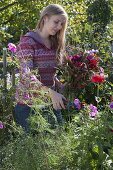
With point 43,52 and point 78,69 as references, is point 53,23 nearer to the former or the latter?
Answer: point 43,52

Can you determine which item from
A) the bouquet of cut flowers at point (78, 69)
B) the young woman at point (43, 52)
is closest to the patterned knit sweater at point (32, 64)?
the young woman at point (43, 52)

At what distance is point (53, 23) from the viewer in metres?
3.19

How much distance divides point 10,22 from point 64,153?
445 inches

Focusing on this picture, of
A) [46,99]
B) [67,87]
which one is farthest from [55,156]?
[67,87]

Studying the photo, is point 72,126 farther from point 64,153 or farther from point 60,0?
point 60,0

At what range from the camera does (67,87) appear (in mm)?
3410

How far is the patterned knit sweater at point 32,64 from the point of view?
2996mm

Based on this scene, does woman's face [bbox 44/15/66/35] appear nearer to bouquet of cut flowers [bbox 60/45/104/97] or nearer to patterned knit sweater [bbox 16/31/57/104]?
patterned knit sweater [bbox 16/31/57/104]

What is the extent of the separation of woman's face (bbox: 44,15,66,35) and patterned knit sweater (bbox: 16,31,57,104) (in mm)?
97

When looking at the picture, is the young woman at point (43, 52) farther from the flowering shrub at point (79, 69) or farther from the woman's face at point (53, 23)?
the flowering shrub at point (79, 69)

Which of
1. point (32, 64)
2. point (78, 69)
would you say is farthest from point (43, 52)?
point (78, 69)

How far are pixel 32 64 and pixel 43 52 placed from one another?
142 mm

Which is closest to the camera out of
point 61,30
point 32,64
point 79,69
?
point 32,64

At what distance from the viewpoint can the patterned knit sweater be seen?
2996mm
